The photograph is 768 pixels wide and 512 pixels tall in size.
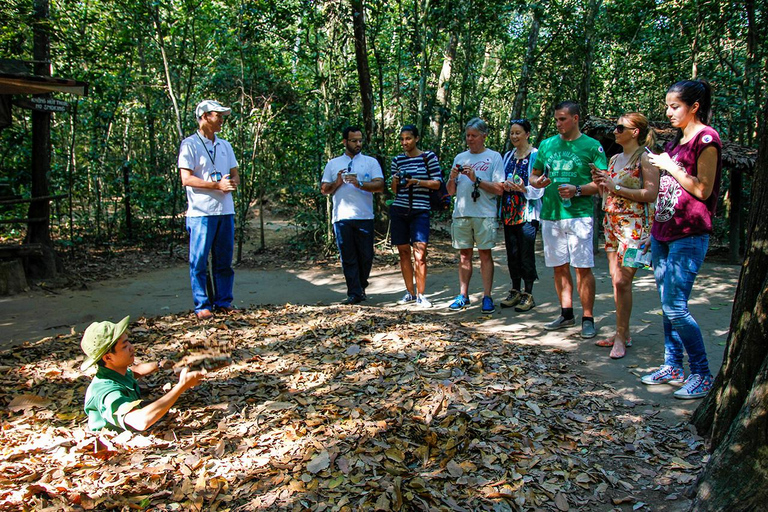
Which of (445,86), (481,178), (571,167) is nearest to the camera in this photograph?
(571,167)

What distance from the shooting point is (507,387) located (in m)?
3.93

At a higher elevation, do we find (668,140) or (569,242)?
(668,140)

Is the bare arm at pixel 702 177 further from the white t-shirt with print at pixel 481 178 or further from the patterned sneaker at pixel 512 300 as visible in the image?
the patterned sneaker at pixel 512 300

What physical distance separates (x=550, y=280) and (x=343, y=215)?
132 inches

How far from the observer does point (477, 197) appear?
617 cm

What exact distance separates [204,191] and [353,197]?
1.75 metres

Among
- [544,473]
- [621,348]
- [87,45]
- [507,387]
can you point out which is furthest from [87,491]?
[87,45]

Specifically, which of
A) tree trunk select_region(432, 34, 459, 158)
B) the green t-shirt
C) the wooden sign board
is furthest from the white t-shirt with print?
the wooden sign board

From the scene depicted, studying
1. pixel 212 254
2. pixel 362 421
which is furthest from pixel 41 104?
pixel 362 421

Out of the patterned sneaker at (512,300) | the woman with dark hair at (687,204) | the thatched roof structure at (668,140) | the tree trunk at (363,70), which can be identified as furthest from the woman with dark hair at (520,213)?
the tree trunk at (363,70)

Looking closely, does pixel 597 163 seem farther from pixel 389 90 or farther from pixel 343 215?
pixel 389 90

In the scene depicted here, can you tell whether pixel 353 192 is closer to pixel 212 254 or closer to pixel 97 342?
pixel 212 254

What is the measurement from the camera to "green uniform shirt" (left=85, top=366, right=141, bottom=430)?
3.10m

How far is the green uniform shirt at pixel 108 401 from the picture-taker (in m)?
3.10
